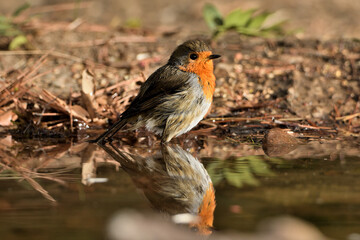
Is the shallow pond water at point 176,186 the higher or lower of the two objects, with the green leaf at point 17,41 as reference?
lower

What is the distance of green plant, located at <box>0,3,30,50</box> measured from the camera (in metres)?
5.89

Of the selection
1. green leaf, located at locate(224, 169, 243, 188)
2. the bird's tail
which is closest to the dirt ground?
the bird's tail

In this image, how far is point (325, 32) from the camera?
8070mm

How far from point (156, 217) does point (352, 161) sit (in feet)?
5.24

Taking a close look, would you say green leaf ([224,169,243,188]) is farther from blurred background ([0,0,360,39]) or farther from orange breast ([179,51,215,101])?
blurred background ([0,0,360,39])

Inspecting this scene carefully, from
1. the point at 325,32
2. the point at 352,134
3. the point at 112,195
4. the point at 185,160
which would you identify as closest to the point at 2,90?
the point at 185,160

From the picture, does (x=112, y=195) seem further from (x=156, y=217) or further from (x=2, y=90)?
(x=2, y=90)

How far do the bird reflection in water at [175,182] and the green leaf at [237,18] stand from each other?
266 centimetres

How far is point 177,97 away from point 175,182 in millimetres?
1339

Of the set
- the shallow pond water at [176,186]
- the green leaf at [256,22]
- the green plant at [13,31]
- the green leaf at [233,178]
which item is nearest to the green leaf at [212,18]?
the green leaf at [256,22]

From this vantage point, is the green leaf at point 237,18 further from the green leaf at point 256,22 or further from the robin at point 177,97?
the robin at point 177,97

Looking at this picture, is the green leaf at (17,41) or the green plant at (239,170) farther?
the green leaf at (17,41)

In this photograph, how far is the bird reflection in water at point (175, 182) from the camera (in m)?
2.35

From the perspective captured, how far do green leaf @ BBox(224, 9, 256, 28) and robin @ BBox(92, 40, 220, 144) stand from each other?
6.77ft
